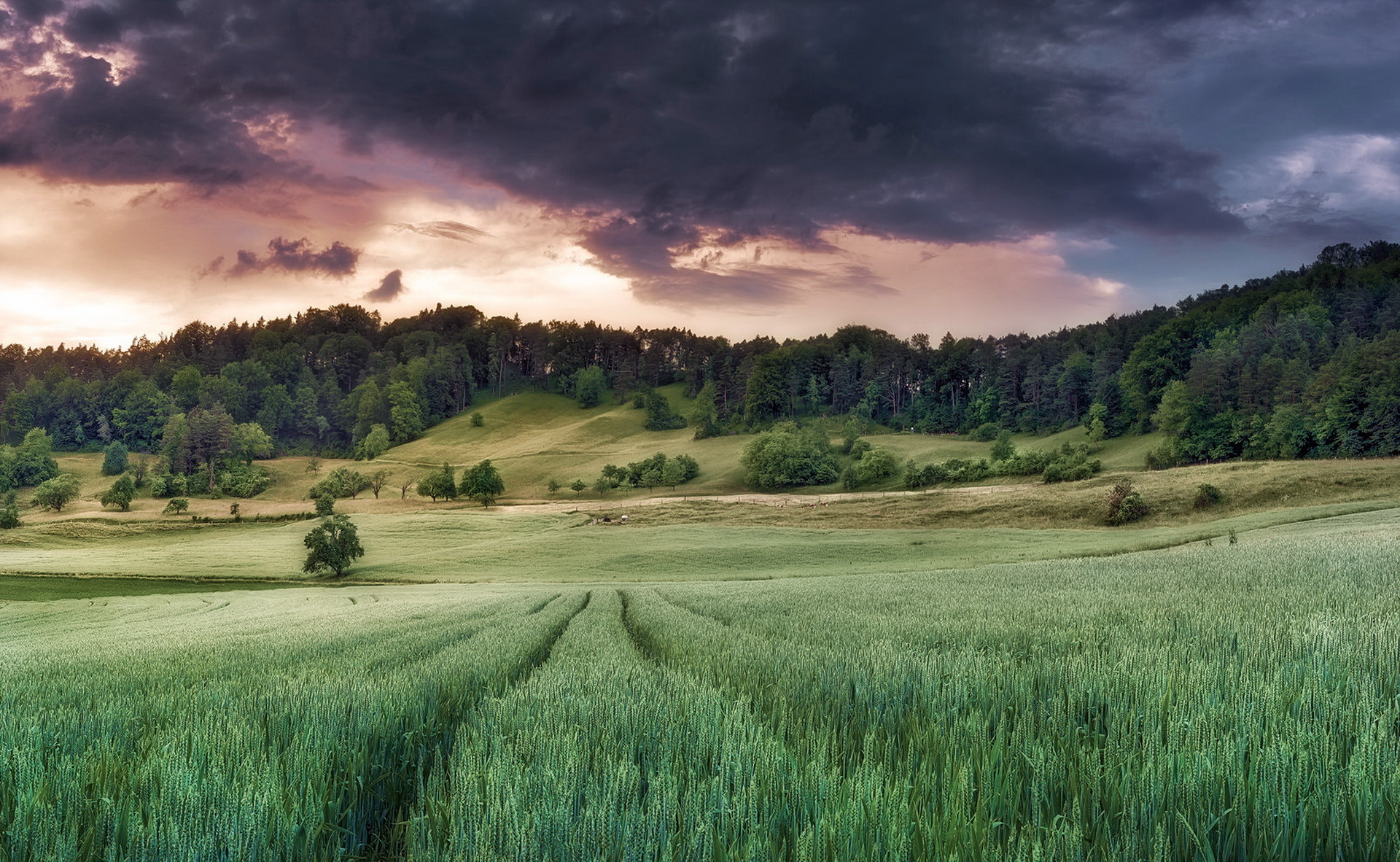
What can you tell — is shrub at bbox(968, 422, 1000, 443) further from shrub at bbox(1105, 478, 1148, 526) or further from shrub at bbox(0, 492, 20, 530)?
shrub at bbox(0, 492, 20, 530)

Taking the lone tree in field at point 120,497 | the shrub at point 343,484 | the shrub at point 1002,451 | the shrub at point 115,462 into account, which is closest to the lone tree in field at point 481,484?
the shrub at point 343,484

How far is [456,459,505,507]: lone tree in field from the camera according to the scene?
10375 centimetres

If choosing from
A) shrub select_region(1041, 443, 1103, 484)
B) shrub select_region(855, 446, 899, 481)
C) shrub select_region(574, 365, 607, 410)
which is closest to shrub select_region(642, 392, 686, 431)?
shrub select_region(574, 365, 607, 410)

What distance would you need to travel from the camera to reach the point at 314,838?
2367 mm

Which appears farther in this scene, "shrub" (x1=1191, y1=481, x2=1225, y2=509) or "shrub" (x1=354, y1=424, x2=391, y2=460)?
"shrub" (x1=354, y1=424, x2=391, y2=460)

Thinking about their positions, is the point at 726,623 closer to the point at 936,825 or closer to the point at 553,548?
the point at 936,825

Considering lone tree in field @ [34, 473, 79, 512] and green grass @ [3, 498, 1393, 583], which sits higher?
lone tree in field @ [34, 473, 79, 512]

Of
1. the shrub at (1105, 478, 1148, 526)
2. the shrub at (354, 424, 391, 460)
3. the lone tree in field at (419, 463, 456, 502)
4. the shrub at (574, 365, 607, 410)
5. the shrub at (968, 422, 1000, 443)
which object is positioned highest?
the shrub at (574, 365, 607, 410)

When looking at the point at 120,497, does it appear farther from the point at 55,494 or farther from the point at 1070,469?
the point at 1070,469

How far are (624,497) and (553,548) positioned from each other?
47.8m

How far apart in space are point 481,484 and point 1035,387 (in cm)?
11370

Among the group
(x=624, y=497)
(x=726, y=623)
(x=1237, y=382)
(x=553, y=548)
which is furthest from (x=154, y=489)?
(x=1237, y=382)

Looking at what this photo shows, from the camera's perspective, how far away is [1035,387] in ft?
459

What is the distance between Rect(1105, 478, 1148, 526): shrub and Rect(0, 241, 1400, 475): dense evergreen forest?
137 feet
